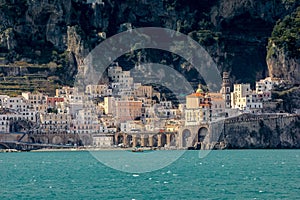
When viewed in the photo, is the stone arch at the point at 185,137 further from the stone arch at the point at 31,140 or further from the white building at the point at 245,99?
the stone arch at the point at 31,140

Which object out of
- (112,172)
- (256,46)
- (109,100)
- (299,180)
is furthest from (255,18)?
(299,180)

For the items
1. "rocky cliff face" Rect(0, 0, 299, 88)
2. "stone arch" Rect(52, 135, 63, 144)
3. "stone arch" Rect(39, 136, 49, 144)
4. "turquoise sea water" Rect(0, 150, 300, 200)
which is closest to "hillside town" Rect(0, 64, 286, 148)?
"stone arch" Rect(52, 135, 63, 144)

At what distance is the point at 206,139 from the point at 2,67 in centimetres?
2768

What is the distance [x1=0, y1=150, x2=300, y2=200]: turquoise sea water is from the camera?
7244cm

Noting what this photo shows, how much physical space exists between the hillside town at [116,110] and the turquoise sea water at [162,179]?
25.4 metres

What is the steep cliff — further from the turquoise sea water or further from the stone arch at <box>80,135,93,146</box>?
the turquoise sea water

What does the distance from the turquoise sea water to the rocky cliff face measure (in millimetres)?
40512

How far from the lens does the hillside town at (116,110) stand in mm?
140375

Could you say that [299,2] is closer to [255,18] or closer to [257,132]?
[255,18]

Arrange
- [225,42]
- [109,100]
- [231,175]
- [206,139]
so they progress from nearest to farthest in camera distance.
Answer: [231,175] → [206,139] → [109,100] → [225,42]

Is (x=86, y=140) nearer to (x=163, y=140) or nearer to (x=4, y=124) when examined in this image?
(x=163, y=140)

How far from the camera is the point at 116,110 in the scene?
481ft

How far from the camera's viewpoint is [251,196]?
70.6 meters

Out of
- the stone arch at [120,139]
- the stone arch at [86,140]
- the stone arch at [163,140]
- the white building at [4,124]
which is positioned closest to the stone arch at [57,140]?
the stone arch at [86,140]
